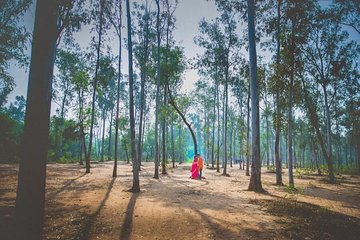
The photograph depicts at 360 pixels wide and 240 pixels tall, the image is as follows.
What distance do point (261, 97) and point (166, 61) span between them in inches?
530

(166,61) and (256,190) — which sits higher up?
(166,61)

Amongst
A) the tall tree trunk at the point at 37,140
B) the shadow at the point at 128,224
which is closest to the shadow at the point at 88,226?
the shadow at the point at 128,224

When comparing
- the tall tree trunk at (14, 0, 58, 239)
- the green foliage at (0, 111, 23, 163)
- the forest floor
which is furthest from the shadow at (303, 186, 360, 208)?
the green foliage at (0, 111, 23, 163)

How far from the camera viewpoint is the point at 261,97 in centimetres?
3073

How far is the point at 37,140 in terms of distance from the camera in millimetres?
4539

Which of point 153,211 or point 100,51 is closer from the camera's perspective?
point 153,211

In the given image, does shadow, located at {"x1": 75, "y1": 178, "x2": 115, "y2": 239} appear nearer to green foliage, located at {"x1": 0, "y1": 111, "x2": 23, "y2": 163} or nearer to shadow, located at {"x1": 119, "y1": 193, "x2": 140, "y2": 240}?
shadow, located at {"x1": 119, "y1": 193, "x2": 140, "y2": 240}

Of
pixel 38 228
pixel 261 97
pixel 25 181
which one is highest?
pixel 261 97

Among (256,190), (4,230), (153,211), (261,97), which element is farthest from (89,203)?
(261,97)

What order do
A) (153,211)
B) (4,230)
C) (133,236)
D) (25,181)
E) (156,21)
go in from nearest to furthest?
(25,181) → (4,230) → (133,236) → (153,211) → (156,21)

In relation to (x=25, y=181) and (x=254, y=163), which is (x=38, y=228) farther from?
(x=254, y=163)

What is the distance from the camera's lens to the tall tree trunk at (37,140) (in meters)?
4.48

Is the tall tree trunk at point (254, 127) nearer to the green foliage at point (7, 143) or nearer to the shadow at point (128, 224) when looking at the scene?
the shadow at point (128, 224)

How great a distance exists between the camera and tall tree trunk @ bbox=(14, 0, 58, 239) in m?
4.48
